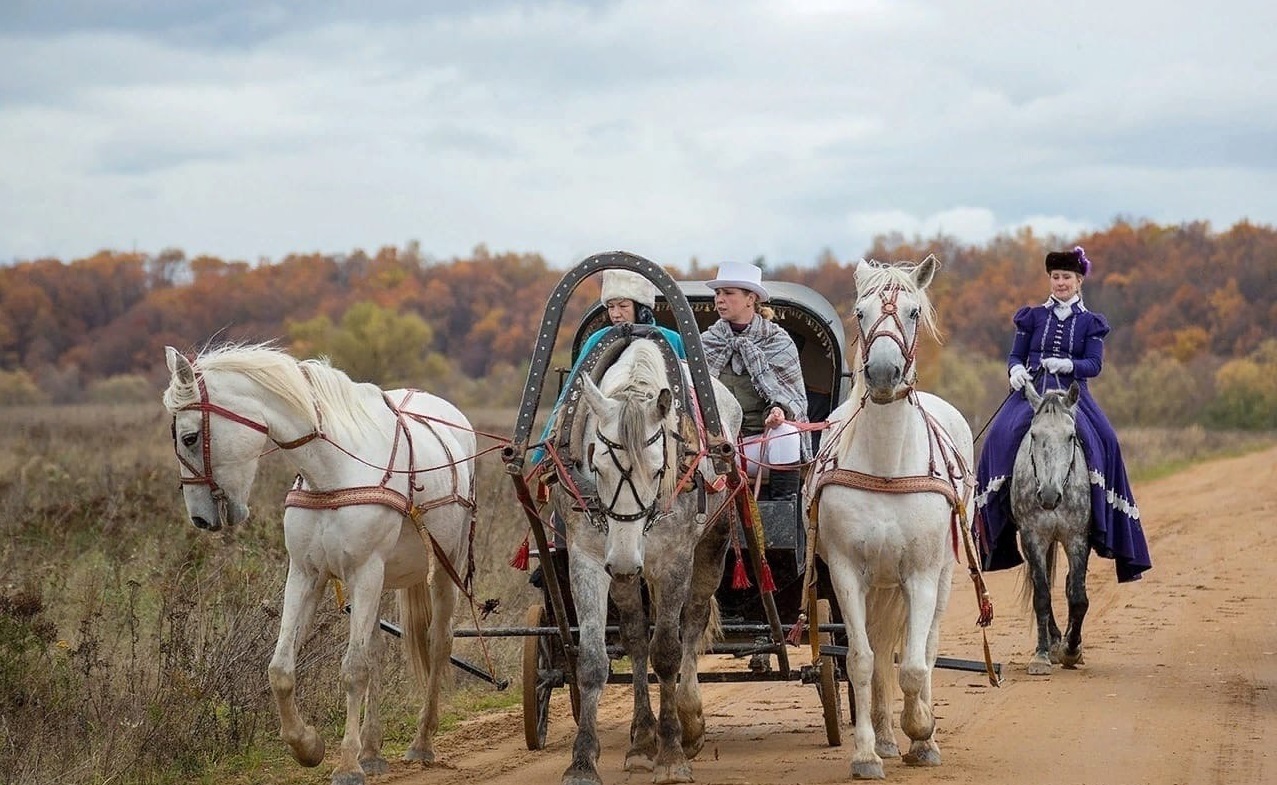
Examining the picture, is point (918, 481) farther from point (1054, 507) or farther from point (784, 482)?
point (1054, 507)

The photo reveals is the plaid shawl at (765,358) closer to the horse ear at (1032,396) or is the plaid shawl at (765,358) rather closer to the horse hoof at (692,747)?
the horse hoof at (692,747)

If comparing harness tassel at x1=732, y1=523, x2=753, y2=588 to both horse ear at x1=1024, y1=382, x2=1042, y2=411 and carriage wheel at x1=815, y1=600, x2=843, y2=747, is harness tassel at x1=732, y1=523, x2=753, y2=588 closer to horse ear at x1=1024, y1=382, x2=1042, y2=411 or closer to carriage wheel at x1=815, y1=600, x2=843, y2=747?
carriage wheel at x1=815, y1=600, x2=843, y2=747

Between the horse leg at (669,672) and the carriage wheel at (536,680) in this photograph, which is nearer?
the horse leg at (669,672)

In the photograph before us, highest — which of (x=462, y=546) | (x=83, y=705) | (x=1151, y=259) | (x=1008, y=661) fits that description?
(x=1151, y=259)

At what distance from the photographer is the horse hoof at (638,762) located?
7590mm

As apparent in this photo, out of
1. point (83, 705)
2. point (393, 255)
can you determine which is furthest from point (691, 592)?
point (393, 255)

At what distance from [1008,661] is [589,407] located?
18.2 ft

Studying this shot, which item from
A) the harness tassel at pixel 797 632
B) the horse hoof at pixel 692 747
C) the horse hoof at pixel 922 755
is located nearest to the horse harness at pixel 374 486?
the horse hoof at pixel 692 747

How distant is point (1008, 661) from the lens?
1151cm

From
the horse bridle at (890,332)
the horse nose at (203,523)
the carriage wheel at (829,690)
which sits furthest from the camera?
the carriage wheel at (829,690)

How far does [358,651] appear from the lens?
24.7ft

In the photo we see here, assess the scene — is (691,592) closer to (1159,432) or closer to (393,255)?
(1159,432)

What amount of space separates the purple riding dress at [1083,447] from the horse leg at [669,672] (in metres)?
4.34

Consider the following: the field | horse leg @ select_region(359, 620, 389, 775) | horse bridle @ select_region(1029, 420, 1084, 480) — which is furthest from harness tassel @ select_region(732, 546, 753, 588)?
horse bridle @ select_region(1029, 420, 1084, 480)
